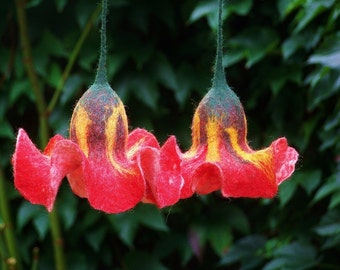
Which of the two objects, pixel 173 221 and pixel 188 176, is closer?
pixel 188 176

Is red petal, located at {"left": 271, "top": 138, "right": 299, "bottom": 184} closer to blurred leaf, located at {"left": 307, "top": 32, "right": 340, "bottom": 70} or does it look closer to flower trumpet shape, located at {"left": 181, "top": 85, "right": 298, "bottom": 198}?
flower trumpet shape, located at {"left": 181, "top": 85, "right": 298, "bottom": 198}

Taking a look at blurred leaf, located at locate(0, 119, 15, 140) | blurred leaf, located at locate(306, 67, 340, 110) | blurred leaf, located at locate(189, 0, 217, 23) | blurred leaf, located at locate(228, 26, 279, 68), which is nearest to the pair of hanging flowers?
blurred leaf, located at locate(306, 67, 340, 110)

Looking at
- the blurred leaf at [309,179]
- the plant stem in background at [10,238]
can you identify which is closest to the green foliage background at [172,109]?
the blurred leaf at [309,179]

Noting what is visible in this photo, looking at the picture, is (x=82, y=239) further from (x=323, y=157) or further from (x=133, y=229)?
(x=323, y=157)

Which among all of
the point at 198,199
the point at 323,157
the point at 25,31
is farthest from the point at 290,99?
the point at 25,31

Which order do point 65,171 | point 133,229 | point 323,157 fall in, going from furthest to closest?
point 133,229, point 323,157, point 65,171

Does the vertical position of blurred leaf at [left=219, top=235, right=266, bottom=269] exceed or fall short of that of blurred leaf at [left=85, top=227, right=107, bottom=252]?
it falls short

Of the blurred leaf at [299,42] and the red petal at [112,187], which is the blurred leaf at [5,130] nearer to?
the blurred leaf at [299,42]
